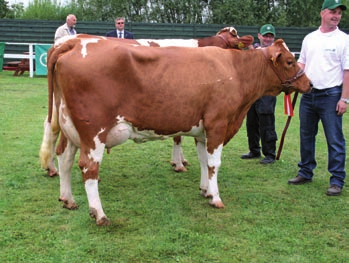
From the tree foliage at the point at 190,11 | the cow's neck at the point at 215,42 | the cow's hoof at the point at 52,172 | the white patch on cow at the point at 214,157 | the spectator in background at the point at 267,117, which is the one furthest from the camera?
the tree foliage at the point at 190,11

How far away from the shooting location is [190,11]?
32156 millimetres

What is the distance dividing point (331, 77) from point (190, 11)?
90.2ft

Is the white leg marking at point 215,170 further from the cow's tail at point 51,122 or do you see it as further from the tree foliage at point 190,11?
the tree foliage at point 190,11

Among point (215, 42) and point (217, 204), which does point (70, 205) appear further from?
point (215, 42)

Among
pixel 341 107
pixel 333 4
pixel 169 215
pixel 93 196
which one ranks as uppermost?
pixel 333 4

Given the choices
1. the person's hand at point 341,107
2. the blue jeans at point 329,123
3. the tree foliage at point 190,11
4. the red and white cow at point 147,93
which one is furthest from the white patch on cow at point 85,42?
the tree foliage at point 190,11

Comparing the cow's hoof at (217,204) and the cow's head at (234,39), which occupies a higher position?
the cow's head at (234,39)

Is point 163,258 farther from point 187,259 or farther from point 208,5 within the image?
point 208,5

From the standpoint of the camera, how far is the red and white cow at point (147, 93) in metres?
4.46

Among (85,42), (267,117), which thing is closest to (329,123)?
(267,117)

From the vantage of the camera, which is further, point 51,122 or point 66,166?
point 51,122

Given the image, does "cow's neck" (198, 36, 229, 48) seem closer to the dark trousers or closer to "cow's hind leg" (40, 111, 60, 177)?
the dark trousers

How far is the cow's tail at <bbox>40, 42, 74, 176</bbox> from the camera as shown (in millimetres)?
4605

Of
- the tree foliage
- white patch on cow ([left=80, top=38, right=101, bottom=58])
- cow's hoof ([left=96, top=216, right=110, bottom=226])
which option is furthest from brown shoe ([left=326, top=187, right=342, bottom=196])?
the tree foliage
